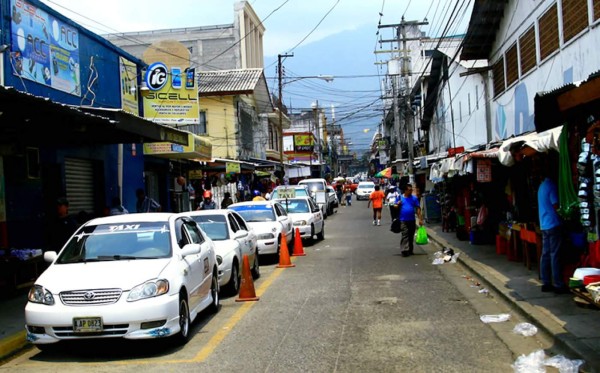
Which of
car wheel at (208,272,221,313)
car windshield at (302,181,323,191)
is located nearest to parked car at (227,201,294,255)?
car wheel at (208,272,221,313)

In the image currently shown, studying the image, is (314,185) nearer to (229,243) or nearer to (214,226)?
(214,226)

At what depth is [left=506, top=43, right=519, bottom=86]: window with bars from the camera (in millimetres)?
17641

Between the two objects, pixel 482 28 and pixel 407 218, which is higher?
pixel 482 28

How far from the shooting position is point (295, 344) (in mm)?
7504

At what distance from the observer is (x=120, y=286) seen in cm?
718

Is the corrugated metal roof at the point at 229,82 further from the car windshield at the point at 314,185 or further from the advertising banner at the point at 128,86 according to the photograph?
the advertising banner at the point at 128,86

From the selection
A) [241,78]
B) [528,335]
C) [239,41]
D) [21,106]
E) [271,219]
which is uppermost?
[239,41]

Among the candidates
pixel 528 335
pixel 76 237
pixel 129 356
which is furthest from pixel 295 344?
pixel 76 237

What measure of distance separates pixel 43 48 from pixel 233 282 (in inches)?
284

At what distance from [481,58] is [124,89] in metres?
11.5

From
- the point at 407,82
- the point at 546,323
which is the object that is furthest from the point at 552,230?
the point at 407,82

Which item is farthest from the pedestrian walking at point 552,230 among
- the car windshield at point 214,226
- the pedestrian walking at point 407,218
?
the pedestrian walking at point 407,218

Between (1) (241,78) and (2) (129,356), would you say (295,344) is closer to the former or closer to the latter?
(2) (129,356)

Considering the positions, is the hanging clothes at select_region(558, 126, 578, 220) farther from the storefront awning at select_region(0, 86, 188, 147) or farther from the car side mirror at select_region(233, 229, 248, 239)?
the storefront awning at select_region(0, 86, 188, 147)
